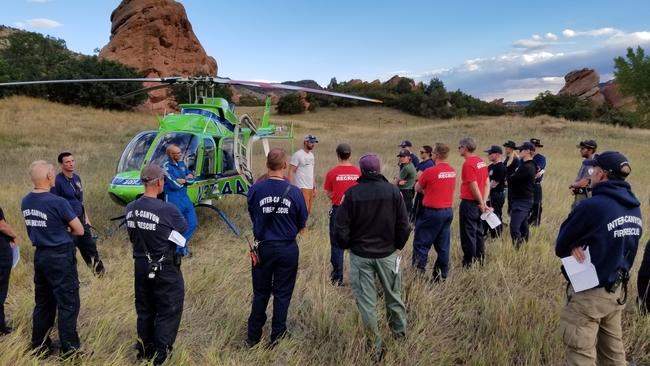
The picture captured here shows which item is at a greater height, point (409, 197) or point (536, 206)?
point (409, 197)

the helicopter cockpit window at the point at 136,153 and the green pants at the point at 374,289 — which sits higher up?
the helicopter cockpit window at the point at 136,153

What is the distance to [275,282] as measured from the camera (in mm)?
3959

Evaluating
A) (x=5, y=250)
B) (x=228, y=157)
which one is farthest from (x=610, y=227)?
(x=228, y=157)

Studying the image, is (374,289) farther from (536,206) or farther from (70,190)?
Result: (536,206)

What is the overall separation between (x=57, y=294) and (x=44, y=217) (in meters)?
0.64

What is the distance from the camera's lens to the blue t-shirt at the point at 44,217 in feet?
11.7

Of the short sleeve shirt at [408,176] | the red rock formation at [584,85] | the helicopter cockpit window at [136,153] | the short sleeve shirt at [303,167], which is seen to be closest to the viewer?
the helicopter cockpit window at [136,153]

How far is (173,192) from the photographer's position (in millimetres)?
6207

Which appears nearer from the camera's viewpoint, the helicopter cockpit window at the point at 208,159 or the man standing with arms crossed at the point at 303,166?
the man standing with arms crossed at the point at 303,166

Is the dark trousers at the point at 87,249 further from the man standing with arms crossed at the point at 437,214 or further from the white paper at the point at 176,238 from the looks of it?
the man standing with arms crossed at the point at 437,214

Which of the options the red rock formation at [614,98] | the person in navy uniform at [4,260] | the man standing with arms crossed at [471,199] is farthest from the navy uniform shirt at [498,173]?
the red rock formation at [614,98]

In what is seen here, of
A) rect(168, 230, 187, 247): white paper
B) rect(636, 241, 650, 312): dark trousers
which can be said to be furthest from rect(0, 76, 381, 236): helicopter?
rect(636, 241, 650, 312): dark trousers

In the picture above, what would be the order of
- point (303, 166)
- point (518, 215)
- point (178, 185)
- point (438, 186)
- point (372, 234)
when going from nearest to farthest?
point (372, 234) < point (438, 186) < point (178, 185) < point (518, 215) < point (303, 166)

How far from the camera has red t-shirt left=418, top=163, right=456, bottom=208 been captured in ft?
17.3
